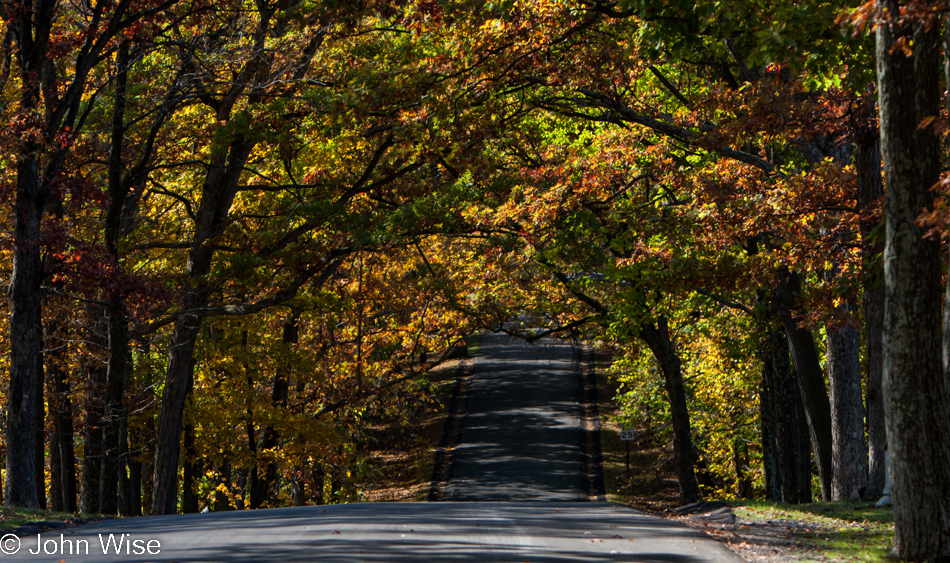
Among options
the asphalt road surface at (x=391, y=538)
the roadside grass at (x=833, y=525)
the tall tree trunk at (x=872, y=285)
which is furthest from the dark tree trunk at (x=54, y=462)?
the tall tree trunk at (x=872, y=285)

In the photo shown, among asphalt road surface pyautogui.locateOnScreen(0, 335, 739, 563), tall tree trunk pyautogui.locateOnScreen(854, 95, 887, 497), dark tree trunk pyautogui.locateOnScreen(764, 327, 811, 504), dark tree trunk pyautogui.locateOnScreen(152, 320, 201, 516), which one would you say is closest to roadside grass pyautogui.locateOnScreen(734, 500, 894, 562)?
tall tree trunk pyautogui.locateOnScreen(854, 95, 887, 497)

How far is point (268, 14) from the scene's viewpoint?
691 inches

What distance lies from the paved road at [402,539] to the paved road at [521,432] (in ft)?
41.4

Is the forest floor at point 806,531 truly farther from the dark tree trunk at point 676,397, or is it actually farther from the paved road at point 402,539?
the dark tree trunk at point 676,397

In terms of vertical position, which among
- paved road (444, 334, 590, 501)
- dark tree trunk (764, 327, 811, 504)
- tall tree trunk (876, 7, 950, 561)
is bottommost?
paved road (444, 334, 590, 501)

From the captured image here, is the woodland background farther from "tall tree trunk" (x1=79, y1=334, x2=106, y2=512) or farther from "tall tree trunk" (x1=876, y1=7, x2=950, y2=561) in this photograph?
"tall tree trunk" (x1=79, y1=334, x2=106, y2=512)

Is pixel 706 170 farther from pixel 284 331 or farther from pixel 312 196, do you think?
pixel 284 331

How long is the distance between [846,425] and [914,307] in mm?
8267

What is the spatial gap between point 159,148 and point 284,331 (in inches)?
329

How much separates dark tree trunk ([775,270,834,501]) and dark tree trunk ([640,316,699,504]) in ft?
15.5

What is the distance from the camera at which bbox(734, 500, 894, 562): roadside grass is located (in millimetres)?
7570

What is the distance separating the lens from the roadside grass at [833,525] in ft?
24.8

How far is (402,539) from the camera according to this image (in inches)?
328

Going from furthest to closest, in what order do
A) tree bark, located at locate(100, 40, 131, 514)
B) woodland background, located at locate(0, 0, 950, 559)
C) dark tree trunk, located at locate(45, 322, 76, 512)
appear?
dark tree trunk, located at locate(45, 322, 76, 512)
tree bark, located at locate(100, 40, 131, 514)
woodland background, located at locate(0, 0, 950, 559)
